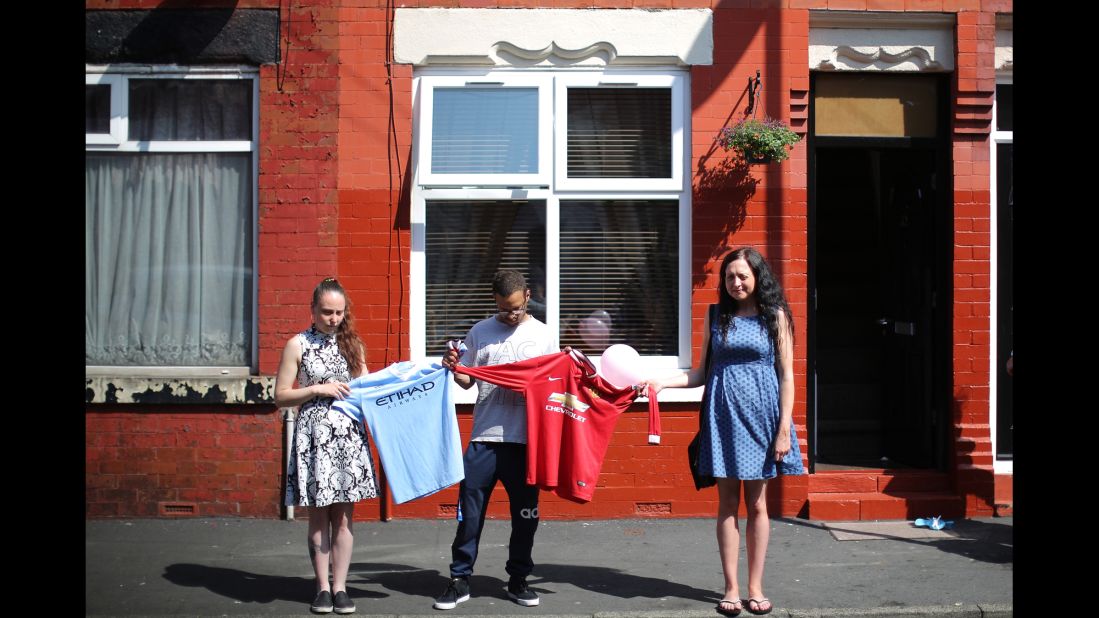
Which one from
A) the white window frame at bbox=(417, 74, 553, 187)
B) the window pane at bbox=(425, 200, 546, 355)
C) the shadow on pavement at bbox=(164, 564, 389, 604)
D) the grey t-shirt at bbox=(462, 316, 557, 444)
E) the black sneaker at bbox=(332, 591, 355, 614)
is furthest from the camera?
the window pane at bbox=(425, 200, 546, 355)

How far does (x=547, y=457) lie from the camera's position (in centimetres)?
603

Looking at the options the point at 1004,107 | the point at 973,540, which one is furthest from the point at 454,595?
the point at 1004,107

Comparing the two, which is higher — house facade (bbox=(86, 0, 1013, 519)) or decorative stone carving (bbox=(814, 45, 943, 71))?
decorative stone carving (bbox=(814, 45, 943, 71))

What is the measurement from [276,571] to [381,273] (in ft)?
8.04

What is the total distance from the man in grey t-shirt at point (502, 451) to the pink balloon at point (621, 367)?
1.10 feet

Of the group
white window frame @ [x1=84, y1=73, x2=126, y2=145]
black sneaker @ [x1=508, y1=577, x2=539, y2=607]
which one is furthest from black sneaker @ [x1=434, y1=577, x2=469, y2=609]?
white window frame @ [x1=84, y1=73, x2=126, y2=145]

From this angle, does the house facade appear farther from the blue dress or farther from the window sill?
the blue dress

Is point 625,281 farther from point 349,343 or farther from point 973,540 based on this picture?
point 973,540

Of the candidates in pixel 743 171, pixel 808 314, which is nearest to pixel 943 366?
pixel 808 314

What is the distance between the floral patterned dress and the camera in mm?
5766

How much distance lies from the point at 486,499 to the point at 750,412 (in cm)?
157

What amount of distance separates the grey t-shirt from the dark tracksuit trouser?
8cm

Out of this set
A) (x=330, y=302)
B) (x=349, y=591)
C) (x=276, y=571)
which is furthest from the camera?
(x=276, y=571)

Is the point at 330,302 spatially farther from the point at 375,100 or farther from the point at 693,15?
the point at 693,15
